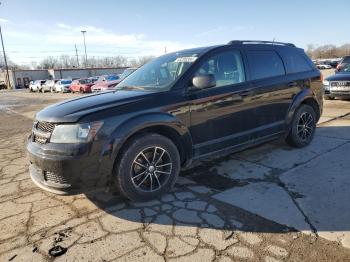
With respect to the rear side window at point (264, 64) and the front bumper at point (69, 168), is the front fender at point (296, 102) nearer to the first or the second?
the rear side window at point (264, 64)

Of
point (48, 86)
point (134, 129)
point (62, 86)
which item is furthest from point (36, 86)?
point (134, 129)

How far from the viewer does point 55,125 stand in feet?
11.6

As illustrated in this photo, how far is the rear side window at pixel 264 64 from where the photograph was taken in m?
4.97

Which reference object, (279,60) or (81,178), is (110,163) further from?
(279,60)

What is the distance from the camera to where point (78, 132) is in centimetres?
341

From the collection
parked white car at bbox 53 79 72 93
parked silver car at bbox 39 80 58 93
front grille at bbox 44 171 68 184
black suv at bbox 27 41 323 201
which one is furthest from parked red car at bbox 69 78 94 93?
front grille at bbox 44 171 68 184

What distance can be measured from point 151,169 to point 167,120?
0.62 m

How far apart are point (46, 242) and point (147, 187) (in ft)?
4.22

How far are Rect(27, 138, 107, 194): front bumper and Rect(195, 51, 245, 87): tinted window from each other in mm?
1839

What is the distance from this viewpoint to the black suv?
346 cm

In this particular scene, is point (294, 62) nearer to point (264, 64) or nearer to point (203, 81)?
point (264, 64)

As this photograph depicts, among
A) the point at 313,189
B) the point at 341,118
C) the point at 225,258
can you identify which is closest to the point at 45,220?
the point at 225,258

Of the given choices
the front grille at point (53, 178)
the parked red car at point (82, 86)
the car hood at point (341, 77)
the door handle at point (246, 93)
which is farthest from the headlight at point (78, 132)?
the parked red car at point (82, 86)

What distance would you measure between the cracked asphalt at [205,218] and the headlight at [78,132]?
91 cm
